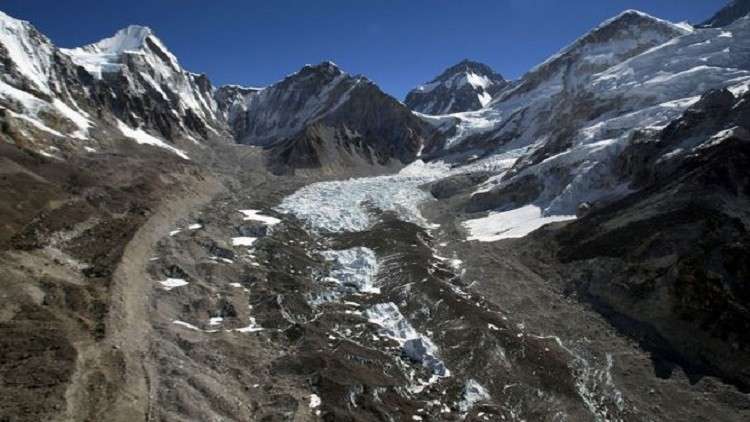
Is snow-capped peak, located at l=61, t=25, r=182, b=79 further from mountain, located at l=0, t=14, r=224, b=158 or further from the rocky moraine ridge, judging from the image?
the rocky moraine ridge

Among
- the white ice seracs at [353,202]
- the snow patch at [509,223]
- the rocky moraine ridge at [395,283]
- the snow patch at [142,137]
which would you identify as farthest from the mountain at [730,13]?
the snow patch at [142,137]

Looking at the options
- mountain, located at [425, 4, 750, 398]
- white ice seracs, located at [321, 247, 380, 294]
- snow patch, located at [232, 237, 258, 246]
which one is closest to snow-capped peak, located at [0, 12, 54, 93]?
snow patch, located at [232, 237, 258, 246]

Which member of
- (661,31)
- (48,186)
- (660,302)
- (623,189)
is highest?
(661,31)

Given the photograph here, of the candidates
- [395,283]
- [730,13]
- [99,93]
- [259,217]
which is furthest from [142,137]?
[730,13]

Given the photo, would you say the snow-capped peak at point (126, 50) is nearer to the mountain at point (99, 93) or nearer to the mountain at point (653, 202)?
the mountain at point (99, 93)

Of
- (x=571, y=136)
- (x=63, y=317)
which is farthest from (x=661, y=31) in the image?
(x=63, y=317)

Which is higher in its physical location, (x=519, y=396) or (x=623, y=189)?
(x=623, y=189)

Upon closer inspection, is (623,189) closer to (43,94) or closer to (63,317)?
(63,317)
